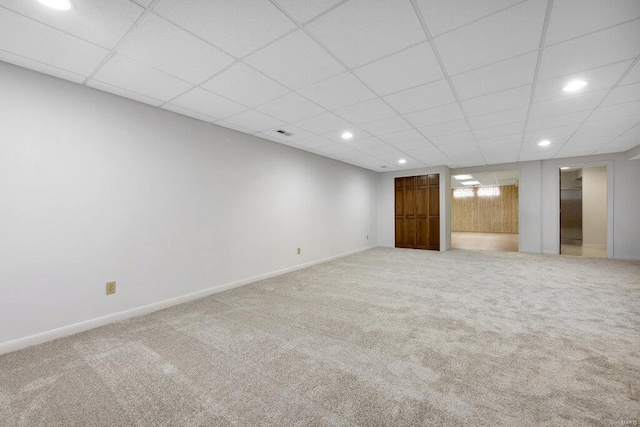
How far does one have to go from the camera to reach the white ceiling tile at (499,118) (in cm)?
336

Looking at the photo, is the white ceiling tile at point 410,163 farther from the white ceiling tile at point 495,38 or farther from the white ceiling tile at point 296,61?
the white ceiling tile at point 296,61

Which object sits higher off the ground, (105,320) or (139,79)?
(139,79)

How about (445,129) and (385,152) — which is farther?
(385,152)

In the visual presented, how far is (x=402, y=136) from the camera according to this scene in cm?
450

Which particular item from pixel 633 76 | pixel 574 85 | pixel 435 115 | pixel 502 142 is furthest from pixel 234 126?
pixel 502 142

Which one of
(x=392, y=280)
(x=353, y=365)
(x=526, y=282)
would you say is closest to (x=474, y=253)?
(x=526, y=282)

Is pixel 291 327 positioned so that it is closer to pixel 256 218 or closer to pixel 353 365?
pixel 353 365

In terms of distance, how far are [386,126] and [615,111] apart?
9.36ft

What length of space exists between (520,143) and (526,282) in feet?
8.57

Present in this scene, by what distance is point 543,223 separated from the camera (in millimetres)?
6926

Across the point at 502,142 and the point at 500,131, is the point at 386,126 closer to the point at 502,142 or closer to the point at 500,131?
the point at 500,131

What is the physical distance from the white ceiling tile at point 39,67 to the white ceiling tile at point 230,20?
150 centimetres

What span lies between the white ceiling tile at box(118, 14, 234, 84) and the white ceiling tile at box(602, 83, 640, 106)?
12.8 ft

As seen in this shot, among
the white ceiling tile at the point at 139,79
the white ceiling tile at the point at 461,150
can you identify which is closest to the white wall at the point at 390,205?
the white ceiling tile at the point at 461,150
